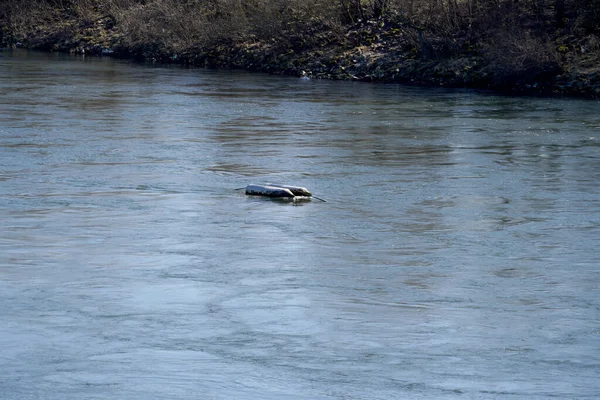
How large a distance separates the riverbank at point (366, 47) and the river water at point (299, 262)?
27.3ft

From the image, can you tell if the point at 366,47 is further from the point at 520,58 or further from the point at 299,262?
the point at 299,262

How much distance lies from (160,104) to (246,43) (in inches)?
588

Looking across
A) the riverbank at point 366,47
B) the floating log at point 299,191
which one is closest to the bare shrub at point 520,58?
the riverbank at point 366,47

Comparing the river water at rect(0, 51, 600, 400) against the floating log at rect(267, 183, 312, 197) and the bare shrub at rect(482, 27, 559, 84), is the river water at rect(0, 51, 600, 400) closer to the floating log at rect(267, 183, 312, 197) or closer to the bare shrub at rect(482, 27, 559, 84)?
the floating log at rect(267, 183, 312, 197)

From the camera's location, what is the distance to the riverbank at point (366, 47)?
30.0 metres

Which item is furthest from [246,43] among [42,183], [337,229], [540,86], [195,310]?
[195,310]

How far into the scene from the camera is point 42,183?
580 inches

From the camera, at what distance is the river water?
24.3ft

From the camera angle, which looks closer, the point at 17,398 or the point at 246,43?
the point at 17,398

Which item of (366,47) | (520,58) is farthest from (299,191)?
(366,47)

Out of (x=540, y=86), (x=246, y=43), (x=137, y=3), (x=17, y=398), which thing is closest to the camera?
(x=17, y=398)

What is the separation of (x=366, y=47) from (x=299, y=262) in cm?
2635

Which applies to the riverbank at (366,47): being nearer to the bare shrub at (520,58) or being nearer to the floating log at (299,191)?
the bare shrub at (520,58)

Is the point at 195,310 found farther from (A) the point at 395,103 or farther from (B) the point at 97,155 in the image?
(A) the point at 395,103
